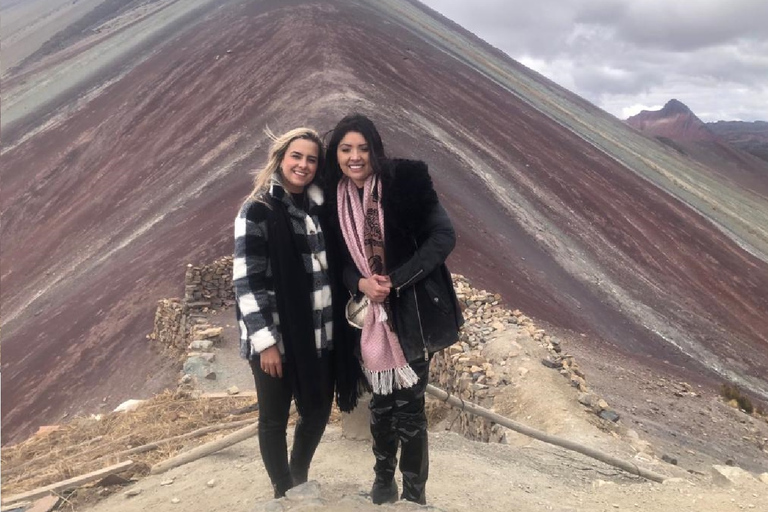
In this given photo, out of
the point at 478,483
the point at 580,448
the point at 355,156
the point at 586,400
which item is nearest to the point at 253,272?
the point at 355,156

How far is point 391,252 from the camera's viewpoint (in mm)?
2824

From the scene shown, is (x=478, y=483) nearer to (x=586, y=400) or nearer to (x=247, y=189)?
(x=586, y=400)

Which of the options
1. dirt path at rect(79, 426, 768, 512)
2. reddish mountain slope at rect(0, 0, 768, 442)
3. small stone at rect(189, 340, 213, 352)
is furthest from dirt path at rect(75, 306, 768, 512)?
reddish mountain slope at rect(0, 0, 768, 442)

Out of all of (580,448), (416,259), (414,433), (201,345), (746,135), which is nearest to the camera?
(416,259)

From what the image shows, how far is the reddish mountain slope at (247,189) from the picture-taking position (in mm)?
12156

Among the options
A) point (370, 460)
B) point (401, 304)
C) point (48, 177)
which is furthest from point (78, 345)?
point (48, 177)

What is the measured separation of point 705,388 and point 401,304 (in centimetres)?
942

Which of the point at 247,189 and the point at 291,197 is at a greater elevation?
the point at 291,197

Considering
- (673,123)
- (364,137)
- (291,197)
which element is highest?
(673,123)

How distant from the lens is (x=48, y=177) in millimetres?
23391

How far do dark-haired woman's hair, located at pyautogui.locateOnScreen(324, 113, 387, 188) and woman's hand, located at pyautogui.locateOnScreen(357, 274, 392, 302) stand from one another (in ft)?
1.52

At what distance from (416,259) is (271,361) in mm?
770

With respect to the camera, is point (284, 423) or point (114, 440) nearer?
point (284, 423)

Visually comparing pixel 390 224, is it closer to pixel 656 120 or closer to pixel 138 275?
pixel 138 275
